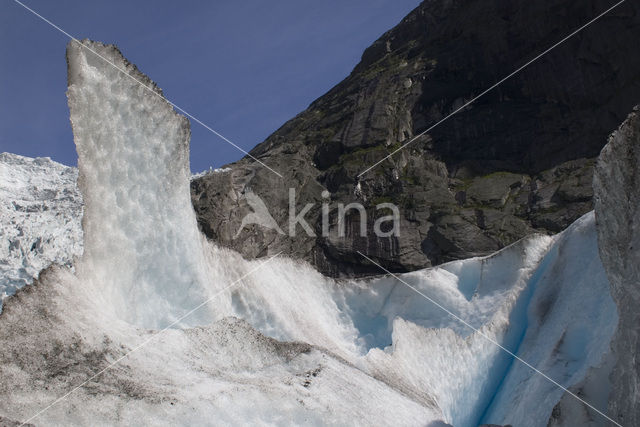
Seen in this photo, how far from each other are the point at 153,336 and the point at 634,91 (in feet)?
206

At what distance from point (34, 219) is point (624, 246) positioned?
4070 cm

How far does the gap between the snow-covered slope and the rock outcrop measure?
698cm

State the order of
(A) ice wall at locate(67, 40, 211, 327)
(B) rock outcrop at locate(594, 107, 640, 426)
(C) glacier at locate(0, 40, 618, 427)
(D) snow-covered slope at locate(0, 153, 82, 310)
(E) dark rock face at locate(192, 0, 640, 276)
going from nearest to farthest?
(B) rock outcrop at locate(594, 107, 640, 426), (C) glacier at locate(0, 40, 618, 427), (A) ice wall at locate(67, 40, 211, 327), (D) snow-covered slope at locate(0, 153, 82, 310), (E) dark rock face at locate(192, 0, 640, 276)

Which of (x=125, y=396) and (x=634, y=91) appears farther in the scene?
(x=634, y=91)

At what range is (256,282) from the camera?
466 inches

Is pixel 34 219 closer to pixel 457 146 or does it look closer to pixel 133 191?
pixel 133 191

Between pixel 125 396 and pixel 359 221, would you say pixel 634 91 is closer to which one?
pixel 359 221

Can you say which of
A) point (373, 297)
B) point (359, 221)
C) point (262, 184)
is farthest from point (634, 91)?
point (373, 297)

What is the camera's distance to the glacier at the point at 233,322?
7105mm

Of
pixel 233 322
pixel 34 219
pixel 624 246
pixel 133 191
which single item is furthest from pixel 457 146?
pixel 624 246

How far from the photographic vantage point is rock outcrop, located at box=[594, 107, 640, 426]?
6.98m

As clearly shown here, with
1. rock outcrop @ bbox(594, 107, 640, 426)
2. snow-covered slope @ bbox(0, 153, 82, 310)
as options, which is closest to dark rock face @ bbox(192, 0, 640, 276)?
snow-covered slope @ bbox(0, 153, 82, 310)

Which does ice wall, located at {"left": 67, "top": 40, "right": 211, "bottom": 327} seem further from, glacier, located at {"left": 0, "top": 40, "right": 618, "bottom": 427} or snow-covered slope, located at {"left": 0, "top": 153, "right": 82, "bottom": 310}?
snow-covered slope, located at {"left": 0, "top": 153, "right": 82, "bottom": 310}

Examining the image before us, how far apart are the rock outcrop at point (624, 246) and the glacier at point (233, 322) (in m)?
0.73
